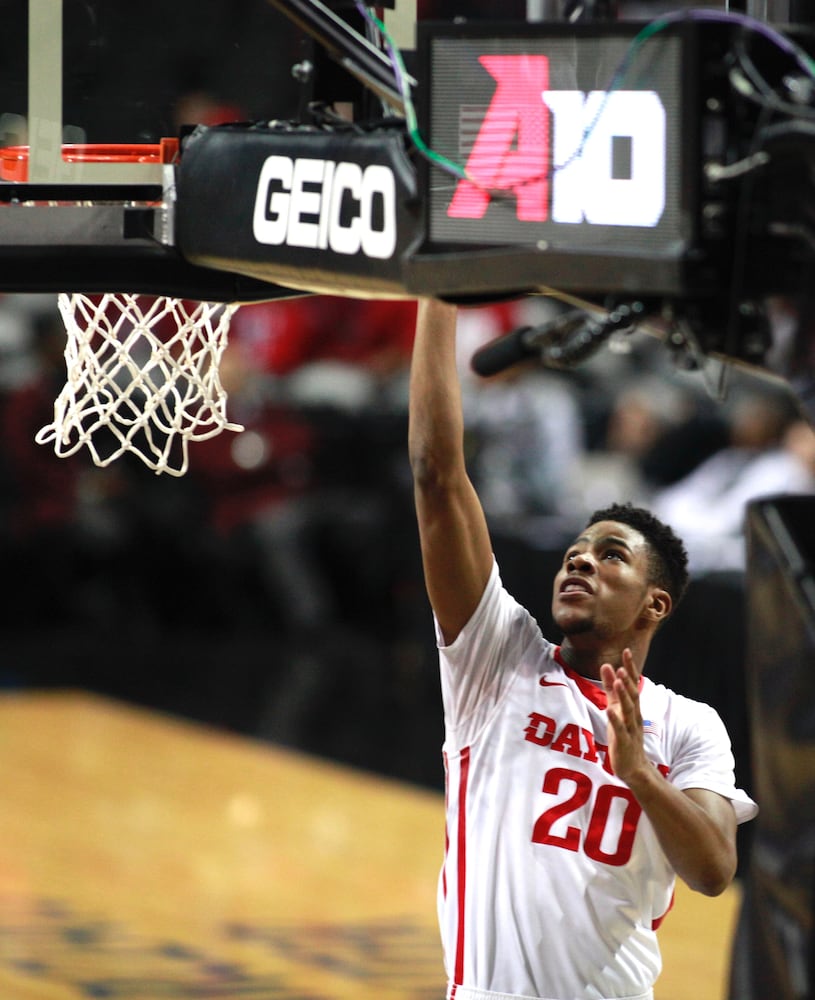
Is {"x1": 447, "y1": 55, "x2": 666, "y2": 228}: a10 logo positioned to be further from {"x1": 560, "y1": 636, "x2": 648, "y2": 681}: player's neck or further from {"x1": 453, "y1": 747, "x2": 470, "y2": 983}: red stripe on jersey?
{"x1": 453, "y1": 747, "x2": 470, "y2": 983}: red stripe on jersey

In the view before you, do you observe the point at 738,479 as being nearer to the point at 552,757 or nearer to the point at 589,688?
the point at 589,688

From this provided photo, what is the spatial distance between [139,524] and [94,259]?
9.16 m

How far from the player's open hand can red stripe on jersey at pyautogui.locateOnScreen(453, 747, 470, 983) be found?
48 cm

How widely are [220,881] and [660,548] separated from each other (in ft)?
14.4

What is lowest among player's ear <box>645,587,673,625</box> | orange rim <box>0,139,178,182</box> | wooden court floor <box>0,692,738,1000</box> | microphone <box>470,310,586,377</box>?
wooden court floor <box>0,692,738,1000</box>

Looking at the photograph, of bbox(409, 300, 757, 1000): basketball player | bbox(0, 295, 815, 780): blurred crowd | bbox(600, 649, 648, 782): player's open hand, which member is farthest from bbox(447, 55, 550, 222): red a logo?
bbox(0, 295, 815, 780): blurred crowd

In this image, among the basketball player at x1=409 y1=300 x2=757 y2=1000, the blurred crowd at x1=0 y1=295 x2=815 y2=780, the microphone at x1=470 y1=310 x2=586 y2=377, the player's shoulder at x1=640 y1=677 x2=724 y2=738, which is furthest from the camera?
the blurred crowd at x1=0 y1=295 x2=815 y2=780

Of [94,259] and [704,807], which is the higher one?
[94,259]

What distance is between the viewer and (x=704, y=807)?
3018mm

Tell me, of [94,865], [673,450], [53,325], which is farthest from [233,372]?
[94,865]

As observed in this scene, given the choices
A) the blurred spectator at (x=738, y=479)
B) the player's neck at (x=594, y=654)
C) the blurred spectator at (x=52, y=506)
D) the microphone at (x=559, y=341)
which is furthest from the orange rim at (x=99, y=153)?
the blurred spectator at (x=52, y=506)

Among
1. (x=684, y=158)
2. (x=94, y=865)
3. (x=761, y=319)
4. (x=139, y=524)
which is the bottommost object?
(x=94, y=865)

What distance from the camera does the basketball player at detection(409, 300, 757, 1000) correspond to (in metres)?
3.09

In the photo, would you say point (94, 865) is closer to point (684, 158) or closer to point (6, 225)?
point (6, 225)
